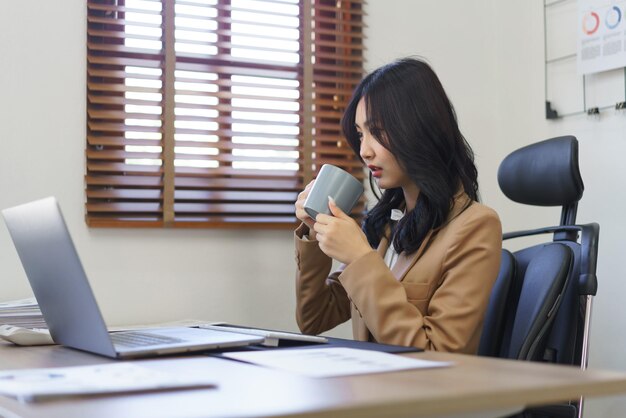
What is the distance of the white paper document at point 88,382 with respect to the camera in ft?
2.87

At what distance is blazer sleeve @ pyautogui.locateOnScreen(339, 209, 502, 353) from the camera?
1.67 m

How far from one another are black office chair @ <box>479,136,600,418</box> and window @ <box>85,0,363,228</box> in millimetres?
845

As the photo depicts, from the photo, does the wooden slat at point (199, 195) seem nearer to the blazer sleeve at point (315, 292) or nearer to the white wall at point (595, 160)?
the blazer sleeve at point (315, 292)

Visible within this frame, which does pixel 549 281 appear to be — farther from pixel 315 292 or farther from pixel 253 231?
pixel 253 231

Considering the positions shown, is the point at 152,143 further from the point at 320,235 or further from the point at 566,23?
the point at 566,23

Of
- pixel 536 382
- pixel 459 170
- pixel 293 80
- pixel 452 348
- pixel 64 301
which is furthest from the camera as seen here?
pixel 293 80

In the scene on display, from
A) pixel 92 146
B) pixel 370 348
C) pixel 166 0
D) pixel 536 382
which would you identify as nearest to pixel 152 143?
pixel 92 146

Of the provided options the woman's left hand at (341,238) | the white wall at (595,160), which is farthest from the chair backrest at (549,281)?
the white wall at (595,160)

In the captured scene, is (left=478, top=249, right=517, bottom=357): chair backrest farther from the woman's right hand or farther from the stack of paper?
the stack of paper

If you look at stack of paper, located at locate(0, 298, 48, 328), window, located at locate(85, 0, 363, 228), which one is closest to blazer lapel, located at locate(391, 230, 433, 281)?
window, located at locate(85, 0, 363, 228)

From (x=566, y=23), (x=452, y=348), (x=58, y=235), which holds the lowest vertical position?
(x=452, y=348)

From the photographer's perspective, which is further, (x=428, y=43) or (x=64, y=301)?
(x=428, y=43)

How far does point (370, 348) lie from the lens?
139 centimetres

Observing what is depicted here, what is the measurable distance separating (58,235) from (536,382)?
745mm
